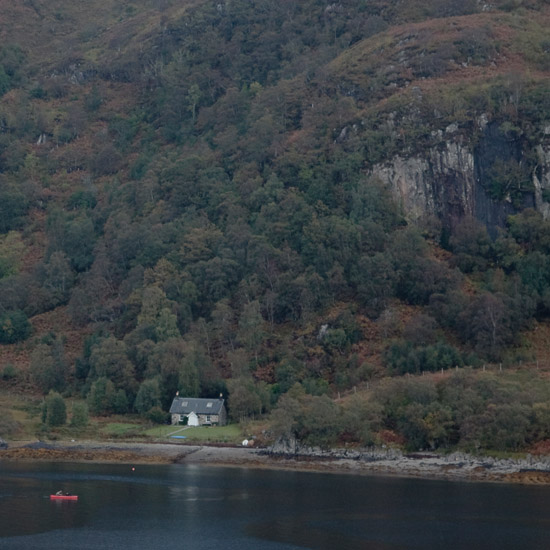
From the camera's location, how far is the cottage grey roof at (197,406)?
91688mm

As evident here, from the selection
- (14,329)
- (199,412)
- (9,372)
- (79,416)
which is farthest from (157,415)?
(14,329)

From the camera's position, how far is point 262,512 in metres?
63.4

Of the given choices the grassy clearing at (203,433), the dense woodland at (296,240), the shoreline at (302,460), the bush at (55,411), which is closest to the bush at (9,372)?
the dense woodland at (296,240)

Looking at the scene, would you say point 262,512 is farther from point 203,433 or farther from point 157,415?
point 157,415

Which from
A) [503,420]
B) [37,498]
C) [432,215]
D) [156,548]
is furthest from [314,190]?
[156,548]

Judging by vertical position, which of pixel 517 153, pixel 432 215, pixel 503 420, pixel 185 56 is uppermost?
pixel 185 56

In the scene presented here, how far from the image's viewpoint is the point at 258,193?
114438 millimetres

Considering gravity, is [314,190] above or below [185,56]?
below

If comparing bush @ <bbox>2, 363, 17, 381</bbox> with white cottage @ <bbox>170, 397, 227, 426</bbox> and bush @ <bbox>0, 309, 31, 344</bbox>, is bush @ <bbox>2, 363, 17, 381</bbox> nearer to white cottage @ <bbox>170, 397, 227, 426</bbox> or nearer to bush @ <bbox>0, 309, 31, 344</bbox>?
bush @ <bbox>0, 309, 31, 344</bbox>

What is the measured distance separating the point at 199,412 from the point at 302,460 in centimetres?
1613

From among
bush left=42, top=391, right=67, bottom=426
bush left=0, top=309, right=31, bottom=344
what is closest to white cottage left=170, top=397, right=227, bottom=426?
bush left=42, top=391, right=67, bottom=426

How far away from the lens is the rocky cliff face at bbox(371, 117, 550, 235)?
103250 mm

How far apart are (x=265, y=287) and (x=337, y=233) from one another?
31.5 feet

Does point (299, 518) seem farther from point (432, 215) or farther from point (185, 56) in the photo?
point (185, 56)
